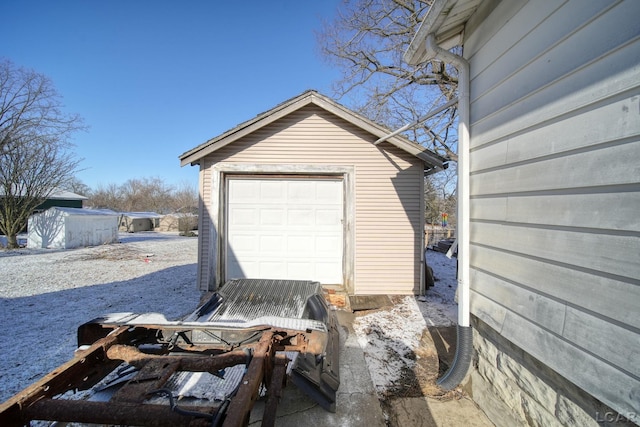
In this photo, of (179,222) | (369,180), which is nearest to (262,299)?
(369,180)

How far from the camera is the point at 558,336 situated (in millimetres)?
1720

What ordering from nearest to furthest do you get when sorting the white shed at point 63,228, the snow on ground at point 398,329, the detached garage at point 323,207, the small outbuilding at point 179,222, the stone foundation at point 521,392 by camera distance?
the stone foundation at point 521,392 → the snow on ground at point 398,329 → the detached garage at point 323,207 → the white shed at point 63,228 → the small outbuilding at point 179,222

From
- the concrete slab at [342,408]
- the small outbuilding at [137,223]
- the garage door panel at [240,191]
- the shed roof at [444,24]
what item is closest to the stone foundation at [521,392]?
the concrete slab at [342,408]

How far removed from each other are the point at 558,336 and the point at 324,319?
2.03 meters

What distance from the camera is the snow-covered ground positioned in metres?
3.09

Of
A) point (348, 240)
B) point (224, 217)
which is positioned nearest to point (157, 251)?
point (224, 217)

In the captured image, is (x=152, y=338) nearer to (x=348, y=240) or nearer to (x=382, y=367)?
(x=382, y=367)

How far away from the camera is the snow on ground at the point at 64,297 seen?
312 centimetres

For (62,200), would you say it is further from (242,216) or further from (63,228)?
(242,216)

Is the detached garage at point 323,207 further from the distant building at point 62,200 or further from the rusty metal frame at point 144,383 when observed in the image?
the distant building at point 62,200

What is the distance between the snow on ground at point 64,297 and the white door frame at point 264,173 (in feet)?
3.05

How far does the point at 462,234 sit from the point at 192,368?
2493 millimetres

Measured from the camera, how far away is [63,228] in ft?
42.1

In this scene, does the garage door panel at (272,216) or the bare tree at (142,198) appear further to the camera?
the bare tree at (142,198)
